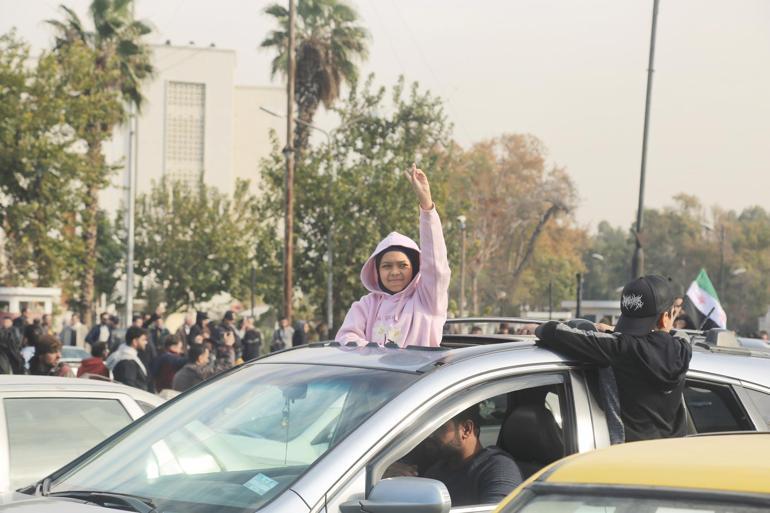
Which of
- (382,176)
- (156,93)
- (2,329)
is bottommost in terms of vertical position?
(2,329)

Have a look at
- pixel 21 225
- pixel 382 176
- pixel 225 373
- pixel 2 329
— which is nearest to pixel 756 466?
pixel 225 373

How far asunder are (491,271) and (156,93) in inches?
967

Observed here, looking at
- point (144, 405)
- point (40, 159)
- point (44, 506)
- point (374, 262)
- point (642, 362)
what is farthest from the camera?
point (40, 159)

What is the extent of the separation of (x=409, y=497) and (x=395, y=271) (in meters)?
2.29

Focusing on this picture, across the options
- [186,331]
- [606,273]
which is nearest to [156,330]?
[186,331]

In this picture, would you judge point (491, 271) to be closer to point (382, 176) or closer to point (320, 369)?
point (382, 176)

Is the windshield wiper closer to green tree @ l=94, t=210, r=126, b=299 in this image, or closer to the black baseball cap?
the black baseball cap

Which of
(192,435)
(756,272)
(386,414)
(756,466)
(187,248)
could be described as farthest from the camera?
(756,272)

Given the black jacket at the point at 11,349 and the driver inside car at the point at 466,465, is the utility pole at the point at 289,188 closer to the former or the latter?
the black jacket at the point at 11,349

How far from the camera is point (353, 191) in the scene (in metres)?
42.3

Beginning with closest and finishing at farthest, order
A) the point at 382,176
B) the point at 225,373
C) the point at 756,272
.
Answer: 1. the point at 225,373
2. the point at 382,176
3. the point at 756,272

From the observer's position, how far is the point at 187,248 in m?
60.7

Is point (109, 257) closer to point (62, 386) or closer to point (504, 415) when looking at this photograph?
point (62, 386)

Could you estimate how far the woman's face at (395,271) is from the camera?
17.7ft
